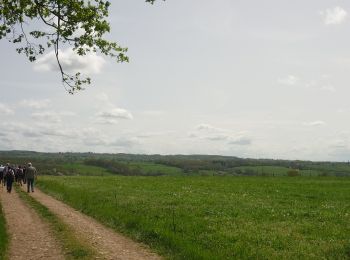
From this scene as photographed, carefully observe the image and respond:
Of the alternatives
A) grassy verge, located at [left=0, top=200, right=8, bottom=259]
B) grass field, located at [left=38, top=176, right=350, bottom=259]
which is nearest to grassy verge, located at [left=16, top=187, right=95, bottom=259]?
grassy verge, located at [left=0, top=200, right=8, bottom=259]

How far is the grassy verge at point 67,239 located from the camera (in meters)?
13.8

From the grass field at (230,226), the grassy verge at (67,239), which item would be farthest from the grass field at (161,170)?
the grassy verge at (67,239)

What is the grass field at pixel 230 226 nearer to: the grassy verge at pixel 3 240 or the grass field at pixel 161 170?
the grassy verge at pixel 3 240

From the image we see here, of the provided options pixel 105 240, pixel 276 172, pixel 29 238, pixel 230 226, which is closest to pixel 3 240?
pixel 29 238

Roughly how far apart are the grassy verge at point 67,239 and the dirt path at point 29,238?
0.27 meters

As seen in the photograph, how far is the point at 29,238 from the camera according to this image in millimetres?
16547

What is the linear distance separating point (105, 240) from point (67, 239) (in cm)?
138

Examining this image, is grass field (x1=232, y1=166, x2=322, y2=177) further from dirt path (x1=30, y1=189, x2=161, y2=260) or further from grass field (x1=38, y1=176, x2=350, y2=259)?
dirt path (x1=30, y1=189, x2=161, y2=260)

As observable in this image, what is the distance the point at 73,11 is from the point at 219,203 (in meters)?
17.2

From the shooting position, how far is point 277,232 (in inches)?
704

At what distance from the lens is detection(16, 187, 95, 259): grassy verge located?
544 inches

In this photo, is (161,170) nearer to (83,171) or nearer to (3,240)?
(83,171)

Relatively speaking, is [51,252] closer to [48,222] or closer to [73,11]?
[48,222]

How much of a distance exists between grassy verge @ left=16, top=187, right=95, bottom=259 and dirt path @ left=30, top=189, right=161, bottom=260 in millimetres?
306
